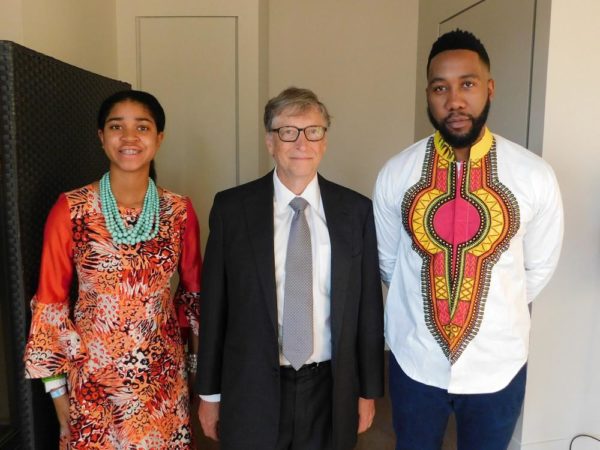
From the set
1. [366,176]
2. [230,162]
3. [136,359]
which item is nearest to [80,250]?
[136,359]

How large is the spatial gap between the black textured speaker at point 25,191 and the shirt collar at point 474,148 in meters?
1.26

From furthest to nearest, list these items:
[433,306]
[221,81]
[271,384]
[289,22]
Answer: [289,22]
[221,81]
[433,306]
[271,384]

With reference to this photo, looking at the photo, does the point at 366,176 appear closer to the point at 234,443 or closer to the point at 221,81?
the point at 221,81

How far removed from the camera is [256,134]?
121 inches

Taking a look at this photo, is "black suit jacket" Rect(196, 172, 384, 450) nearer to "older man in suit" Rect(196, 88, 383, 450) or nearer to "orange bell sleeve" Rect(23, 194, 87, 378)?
"older man in suit" Rect(196, 88, 383, 450)

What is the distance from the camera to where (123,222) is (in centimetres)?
141

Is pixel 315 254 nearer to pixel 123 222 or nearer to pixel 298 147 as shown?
pixel 298 147

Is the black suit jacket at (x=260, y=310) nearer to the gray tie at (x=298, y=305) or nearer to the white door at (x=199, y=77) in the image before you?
the gray tie at (x=298, y=305)

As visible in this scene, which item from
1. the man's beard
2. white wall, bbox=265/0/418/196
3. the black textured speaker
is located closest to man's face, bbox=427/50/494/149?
the man's beard

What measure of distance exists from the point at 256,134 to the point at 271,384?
2.01 meters

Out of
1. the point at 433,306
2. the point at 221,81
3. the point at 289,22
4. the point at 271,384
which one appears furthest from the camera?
the point at 289,22

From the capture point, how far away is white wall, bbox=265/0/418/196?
3.44 meters

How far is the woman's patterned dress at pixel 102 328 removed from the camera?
Answer: 1.37 meters

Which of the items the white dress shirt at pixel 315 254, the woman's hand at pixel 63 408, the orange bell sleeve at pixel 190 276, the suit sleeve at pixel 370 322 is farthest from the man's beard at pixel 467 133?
the woman's hand at pixel 63 408
